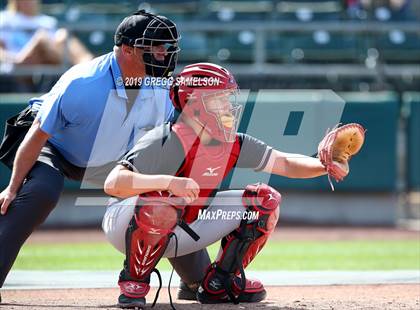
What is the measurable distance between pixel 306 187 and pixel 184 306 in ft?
20.5

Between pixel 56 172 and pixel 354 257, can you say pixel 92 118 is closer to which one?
pixel 56 172

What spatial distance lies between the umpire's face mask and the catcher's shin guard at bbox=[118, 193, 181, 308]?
36.7 inches

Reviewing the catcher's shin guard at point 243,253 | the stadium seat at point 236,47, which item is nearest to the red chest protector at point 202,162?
the catcher's shin guard at point 243,253

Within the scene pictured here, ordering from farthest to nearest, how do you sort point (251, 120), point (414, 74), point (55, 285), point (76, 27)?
point (414, 74), point (76, 27), point (251, 120), point (55, 285)

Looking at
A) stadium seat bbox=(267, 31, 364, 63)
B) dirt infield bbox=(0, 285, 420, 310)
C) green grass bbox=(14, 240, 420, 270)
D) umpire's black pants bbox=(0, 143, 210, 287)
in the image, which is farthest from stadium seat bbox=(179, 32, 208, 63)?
umpire's black pants bbox=(0, 143, 210, 287)

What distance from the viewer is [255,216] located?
4.49 meters

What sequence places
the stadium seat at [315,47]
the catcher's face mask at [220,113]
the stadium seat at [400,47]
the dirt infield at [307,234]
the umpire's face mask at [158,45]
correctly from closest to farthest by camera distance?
the catcher's face mask at [220,113], the umpire's face mask at [158,45], the dirt infield at [307,234], the stadium seat at [315,47], the stadium seat at [400,47]

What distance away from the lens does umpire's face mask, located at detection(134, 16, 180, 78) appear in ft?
15.5

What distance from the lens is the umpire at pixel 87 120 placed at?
4551 mm

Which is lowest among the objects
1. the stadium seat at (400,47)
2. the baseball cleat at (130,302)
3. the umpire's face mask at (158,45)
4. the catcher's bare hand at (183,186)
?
the stadium seat at (400,47)

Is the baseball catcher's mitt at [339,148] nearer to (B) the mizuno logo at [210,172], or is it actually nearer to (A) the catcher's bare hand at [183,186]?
(B) the mizuno logo at [210,172]

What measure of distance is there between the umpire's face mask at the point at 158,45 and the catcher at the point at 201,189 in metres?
0.34

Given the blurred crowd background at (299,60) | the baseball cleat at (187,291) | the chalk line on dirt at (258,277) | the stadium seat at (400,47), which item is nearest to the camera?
the baseball cleat at (187,291)

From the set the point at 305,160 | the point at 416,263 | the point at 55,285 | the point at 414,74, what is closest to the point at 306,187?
the point at 414,74
